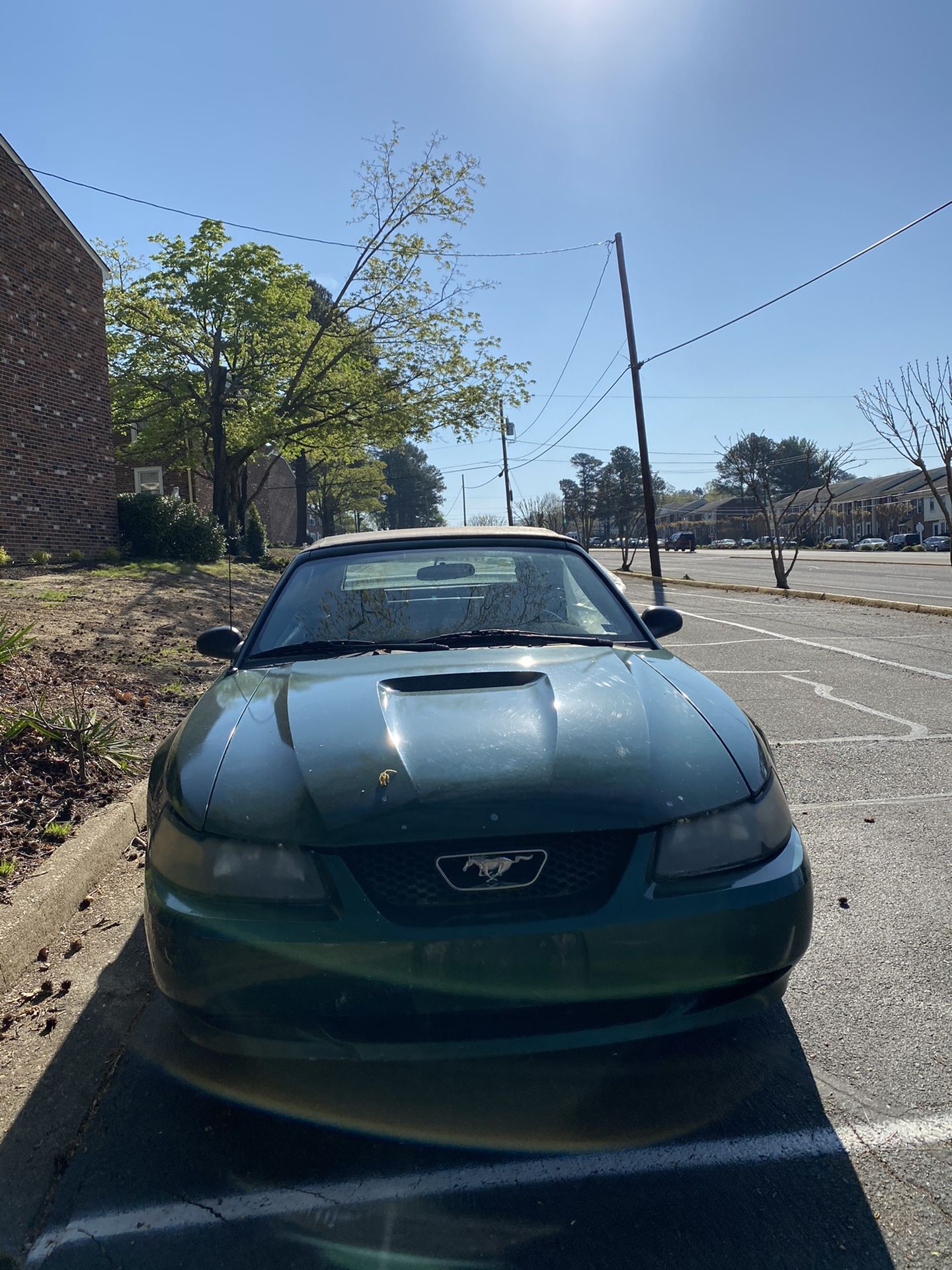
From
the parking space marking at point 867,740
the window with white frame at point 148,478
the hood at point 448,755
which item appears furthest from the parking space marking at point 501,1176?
the window with white frame at point 148,478

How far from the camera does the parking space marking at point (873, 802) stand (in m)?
4.71

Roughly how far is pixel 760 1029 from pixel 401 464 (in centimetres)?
11056

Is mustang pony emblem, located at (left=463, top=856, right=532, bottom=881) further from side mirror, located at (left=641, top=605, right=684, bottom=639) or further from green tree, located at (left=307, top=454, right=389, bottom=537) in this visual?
green tree, located at (left=307, top=454, right=389, bottom=537)

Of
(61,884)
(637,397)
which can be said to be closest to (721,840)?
(61,884)

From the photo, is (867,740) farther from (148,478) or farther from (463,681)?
(148,478)

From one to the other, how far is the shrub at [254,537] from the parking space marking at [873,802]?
27.2m

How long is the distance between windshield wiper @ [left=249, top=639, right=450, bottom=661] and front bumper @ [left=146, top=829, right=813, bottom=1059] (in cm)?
125

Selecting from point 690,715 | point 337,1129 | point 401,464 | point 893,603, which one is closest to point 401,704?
point 690,715

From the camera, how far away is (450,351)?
2623 cm

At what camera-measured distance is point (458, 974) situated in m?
1.98

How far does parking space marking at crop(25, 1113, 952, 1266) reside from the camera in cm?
201

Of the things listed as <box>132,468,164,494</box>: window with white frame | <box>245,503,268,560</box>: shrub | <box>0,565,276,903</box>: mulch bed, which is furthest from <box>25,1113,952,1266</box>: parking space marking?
<box>132,468,164,494</box>: window with white frame

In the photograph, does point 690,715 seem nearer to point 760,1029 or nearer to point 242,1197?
point 760,1029

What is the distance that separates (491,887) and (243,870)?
1.91 ft
